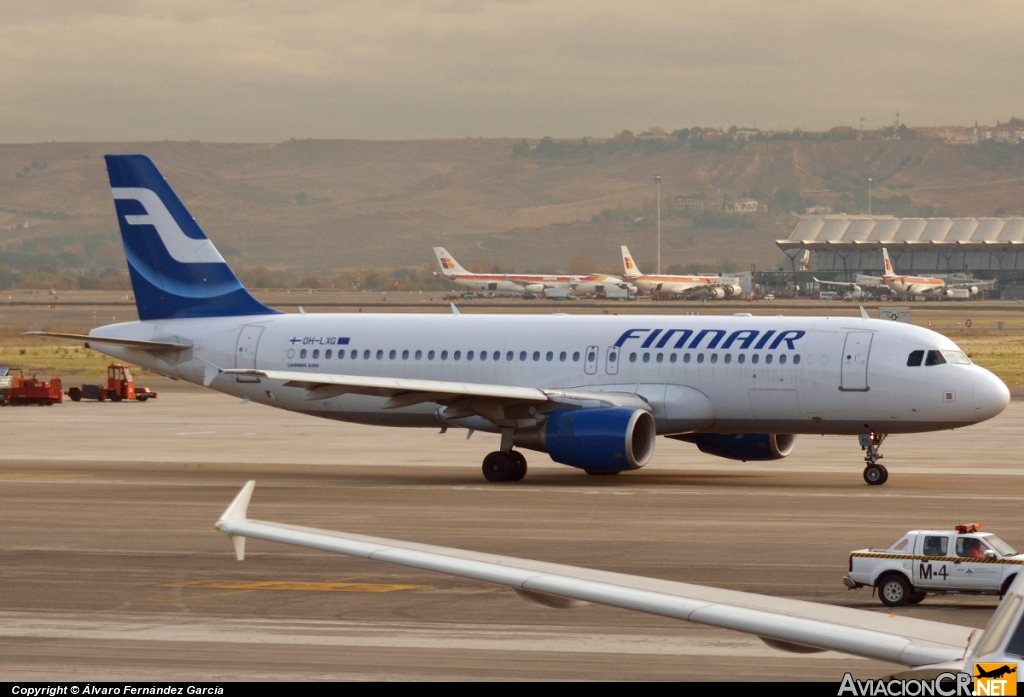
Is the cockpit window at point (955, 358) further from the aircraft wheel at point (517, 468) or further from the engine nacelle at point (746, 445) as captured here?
the aircraft wheel at point (517, 468)

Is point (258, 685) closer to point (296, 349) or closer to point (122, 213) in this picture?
point (296, 349)

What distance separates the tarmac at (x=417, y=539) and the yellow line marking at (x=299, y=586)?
0.20 ft

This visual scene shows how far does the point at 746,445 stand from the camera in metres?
37.0

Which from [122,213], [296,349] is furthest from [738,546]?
[122,213]

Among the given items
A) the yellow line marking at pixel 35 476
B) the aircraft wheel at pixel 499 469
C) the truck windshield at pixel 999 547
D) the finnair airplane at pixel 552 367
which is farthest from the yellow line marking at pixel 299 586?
the yellow line marking at pixel 35 476

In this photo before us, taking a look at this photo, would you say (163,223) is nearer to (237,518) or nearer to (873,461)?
(873,461)

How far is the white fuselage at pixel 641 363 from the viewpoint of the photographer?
3366 cm

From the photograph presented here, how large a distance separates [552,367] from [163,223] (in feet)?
40.5

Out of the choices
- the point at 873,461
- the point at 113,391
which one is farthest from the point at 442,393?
the point at 113,391

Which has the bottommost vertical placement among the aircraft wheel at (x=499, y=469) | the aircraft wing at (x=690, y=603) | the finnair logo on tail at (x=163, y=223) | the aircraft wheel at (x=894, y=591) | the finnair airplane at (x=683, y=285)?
the finnair airplane at (x=683, y=285)

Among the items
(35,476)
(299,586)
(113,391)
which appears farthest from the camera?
(113,391)

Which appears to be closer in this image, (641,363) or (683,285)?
(641,363)

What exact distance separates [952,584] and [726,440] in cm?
1797

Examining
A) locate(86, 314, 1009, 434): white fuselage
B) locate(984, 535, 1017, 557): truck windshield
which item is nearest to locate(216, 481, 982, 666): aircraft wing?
locate(984, 535, 1017, 557): truck windshield
